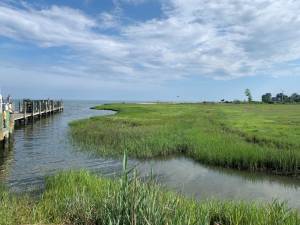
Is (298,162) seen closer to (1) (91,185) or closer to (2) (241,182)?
(2) (241,182)

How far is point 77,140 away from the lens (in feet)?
84.0

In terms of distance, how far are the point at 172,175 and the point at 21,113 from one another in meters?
30.1

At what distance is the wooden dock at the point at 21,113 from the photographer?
910 inches

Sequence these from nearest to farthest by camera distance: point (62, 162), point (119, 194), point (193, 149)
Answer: point (119, 194)
point (62, 162)
point (193, 149)

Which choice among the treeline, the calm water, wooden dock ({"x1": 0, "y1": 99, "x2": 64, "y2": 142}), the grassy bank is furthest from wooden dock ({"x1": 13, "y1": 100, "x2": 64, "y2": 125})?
the treeline

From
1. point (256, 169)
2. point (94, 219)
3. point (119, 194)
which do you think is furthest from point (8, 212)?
point (256, 169)

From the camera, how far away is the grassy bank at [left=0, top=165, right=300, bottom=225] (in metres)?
5.57

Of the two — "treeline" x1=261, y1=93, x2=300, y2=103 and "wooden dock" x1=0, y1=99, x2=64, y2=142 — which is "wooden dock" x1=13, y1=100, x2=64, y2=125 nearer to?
"wooden dock" x1=0, y1=99, x2=64, y2=142

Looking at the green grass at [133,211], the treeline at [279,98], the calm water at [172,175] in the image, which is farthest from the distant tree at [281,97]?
the green grass at [133,211]

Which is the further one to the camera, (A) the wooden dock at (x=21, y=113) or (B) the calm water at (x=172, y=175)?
(A) the wooden dock at (x=21, y=113)

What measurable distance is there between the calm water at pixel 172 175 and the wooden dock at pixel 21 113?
2.08 meters

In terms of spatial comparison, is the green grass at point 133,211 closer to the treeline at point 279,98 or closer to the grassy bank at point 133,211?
the grassy bank at point 133,211

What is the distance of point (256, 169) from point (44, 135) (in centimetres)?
2071

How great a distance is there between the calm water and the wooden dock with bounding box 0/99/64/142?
2078 millimetres
